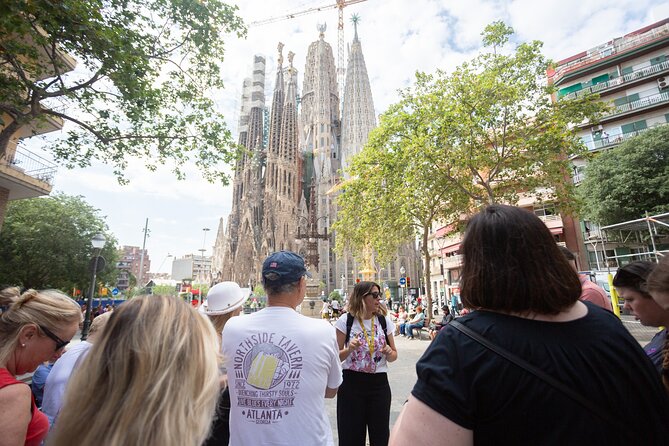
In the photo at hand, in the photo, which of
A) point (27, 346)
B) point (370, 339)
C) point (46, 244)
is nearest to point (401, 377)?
point (370, 339)

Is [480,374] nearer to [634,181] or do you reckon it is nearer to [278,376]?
[278,376]

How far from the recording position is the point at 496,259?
1.17m

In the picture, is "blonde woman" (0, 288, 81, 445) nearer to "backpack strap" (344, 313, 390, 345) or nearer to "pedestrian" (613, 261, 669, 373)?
"backpack strap" (344, 313, 390, 345)

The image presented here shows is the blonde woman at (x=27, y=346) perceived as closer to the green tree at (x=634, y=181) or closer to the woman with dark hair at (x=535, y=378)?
the woman with dark hair at (x=535, y=378)

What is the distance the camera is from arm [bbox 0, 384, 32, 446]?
A: 1299 mm

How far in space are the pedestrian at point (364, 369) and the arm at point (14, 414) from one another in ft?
6.97

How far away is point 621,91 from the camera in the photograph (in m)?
24.3

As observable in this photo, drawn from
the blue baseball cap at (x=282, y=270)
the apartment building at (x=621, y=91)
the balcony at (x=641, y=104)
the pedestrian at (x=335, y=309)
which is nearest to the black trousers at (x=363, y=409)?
the blue baseball cap at (x=282, y=270)

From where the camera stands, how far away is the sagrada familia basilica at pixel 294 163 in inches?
2077

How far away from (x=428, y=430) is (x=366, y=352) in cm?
217

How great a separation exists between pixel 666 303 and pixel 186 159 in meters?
10.5

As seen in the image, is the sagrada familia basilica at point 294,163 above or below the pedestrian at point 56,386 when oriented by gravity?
above

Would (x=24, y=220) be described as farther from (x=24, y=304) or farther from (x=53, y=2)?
(x=24, y=304)

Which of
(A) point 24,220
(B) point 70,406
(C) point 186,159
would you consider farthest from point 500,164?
(A) point 24,220
